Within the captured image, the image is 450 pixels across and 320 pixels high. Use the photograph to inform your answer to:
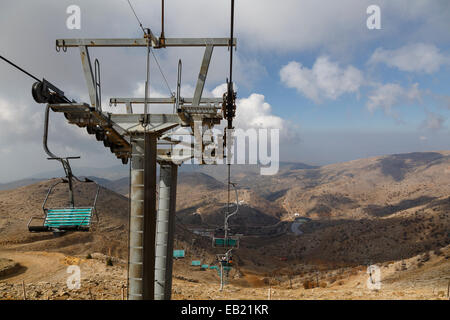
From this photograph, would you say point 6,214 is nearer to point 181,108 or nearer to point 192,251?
point 192,251

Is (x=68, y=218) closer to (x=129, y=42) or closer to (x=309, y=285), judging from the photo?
(x=129, y=42)

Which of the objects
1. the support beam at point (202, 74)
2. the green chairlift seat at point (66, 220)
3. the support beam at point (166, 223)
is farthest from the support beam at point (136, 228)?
the support beam at point (166, 223)

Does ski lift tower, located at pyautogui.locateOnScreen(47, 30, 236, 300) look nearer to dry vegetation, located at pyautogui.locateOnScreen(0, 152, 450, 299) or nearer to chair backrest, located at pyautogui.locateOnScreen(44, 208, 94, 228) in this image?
chair backrest, located at pyautogui.locateOnScreen(44, 208, 94, 228)

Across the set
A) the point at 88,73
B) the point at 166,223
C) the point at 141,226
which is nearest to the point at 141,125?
the point at 88,73

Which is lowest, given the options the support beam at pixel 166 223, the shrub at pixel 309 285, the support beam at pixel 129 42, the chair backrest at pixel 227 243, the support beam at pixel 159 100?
the shrub at pixel 309 285

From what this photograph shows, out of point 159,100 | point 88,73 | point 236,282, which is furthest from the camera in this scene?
point 236,282

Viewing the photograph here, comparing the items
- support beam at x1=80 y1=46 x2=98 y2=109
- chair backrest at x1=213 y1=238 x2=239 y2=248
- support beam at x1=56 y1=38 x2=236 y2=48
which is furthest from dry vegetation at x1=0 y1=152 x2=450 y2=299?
support beam at x1=56 y1=38 x2=236 y2=48

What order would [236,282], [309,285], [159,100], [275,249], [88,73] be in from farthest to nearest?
[275,249] → [236,282] → [309,285] → [159,100] → [88,73]

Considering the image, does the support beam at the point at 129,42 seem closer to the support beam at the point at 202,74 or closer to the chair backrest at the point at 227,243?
the support beam at the point at 202,74
